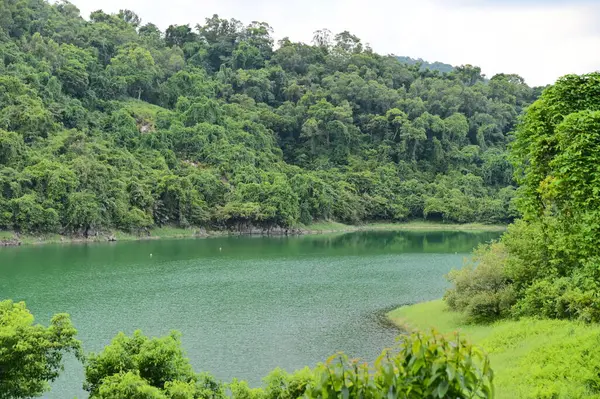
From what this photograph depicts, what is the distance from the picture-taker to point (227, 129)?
4279 inches

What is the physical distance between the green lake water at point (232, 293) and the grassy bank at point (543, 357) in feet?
21.1

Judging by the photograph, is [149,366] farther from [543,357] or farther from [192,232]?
[192,232]

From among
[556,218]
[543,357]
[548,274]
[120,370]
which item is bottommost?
[543,357]

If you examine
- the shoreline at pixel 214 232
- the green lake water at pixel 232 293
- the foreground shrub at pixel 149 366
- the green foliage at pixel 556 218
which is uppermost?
the green foliage at pixel 556 218

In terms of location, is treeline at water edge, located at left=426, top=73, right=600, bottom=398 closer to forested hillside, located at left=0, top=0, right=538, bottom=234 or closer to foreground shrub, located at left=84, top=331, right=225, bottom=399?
foreground shrub, located at left=84, top=331, right=225, bottom=399

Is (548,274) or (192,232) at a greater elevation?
(548,274)

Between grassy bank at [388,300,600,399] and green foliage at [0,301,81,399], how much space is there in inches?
407

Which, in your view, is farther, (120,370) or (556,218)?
(556,218)

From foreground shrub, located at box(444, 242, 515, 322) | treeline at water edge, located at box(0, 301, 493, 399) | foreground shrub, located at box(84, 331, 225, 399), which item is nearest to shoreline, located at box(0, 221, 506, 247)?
treeline at water edge, located at box(0, 301, 493, 399)

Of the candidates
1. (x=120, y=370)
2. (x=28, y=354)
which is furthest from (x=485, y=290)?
(x=28, y=354)

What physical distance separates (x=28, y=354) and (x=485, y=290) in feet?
69.8

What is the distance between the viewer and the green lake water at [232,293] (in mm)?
27016

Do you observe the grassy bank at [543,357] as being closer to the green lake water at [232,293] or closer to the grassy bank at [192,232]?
the green lake water at [232,293]

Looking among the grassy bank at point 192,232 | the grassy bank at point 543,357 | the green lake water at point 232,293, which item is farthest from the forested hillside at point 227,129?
the grassy bank at point 543,357
